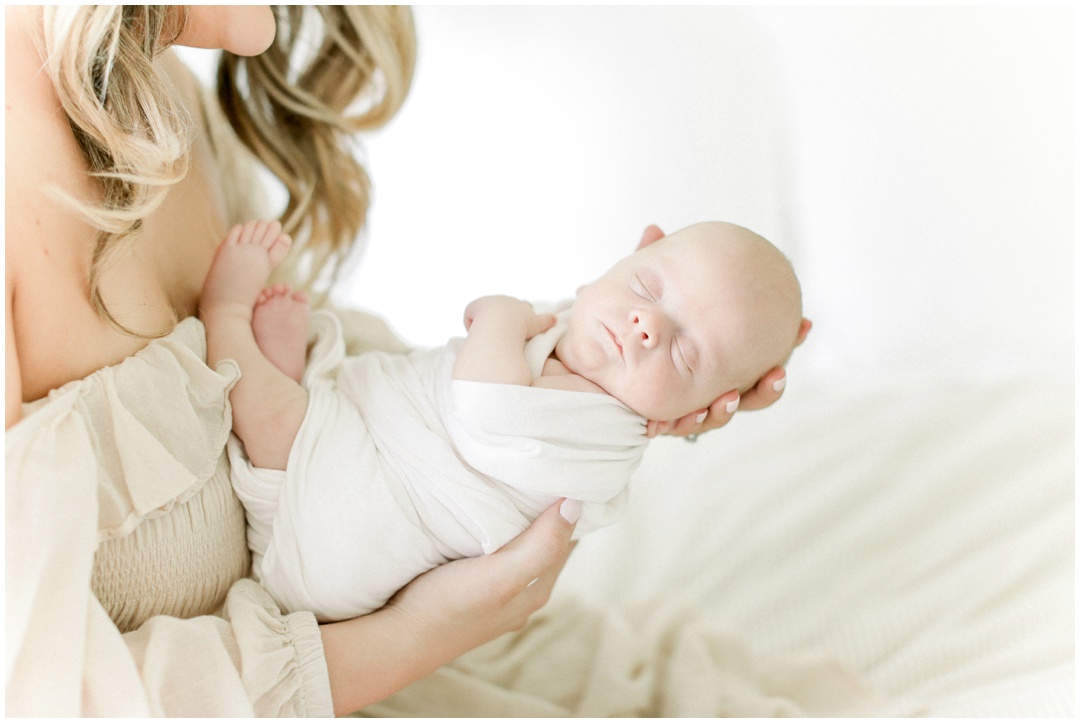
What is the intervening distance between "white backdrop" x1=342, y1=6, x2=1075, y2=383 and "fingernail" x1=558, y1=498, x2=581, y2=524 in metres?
0.95

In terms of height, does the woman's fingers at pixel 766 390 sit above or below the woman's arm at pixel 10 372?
below

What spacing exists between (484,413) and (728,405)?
1.05 feet

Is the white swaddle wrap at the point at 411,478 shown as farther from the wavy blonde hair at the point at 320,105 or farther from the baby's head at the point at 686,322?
the wavy blonde hair at the point at 320,105

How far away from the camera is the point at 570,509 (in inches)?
40.6

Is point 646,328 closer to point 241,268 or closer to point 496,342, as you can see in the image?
point 496,342

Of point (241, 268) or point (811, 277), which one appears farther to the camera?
point (811, 277)

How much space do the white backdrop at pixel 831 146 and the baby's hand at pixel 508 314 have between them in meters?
0.83

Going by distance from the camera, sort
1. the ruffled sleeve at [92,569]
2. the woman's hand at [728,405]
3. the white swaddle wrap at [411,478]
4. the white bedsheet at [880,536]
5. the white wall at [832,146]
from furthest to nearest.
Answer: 1. the white wall at [832,146]
2. the white bedsheet at [880,536]
3. the woman's hand at [728,405]
4. the white swaddle wrap at [411,478]
5. the ruffled sleeve at [92,569]

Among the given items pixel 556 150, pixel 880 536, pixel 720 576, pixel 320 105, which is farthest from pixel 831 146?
pixel 320 105

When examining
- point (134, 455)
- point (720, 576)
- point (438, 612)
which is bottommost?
point (720, 576)

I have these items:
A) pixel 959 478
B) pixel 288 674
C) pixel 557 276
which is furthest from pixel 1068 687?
pixel 557 276

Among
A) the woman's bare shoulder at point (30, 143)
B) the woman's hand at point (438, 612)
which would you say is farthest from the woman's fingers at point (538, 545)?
the woman's bare shoulder at point (30, 143)

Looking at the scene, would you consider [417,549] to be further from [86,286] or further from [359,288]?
[359,288]

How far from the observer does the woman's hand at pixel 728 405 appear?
109 cm
